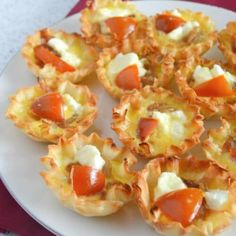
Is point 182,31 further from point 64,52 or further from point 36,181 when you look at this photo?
point 36,181

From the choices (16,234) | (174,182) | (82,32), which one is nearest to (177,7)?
(82,32)

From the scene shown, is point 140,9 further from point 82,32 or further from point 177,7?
point 82,32

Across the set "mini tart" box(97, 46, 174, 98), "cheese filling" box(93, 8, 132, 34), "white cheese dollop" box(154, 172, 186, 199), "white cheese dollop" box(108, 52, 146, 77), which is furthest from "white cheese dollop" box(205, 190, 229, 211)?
"cheese filling" box(93, 8, 132, 34)

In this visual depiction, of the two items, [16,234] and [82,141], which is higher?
[82,141]

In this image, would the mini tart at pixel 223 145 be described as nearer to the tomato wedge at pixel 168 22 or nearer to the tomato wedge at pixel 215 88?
the tomato wedge at pixel 215 88

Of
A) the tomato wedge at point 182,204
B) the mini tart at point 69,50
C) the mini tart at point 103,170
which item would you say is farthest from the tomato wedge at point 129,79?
the tomato wedge at point 182,204

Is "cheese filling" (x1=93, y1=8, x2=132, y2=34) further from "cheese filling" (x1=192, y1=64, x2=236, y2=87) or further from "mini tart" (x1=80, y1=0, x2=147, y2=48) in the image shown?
"cheese filling" (x1=192, y1=64, x2=236, y2=87)
